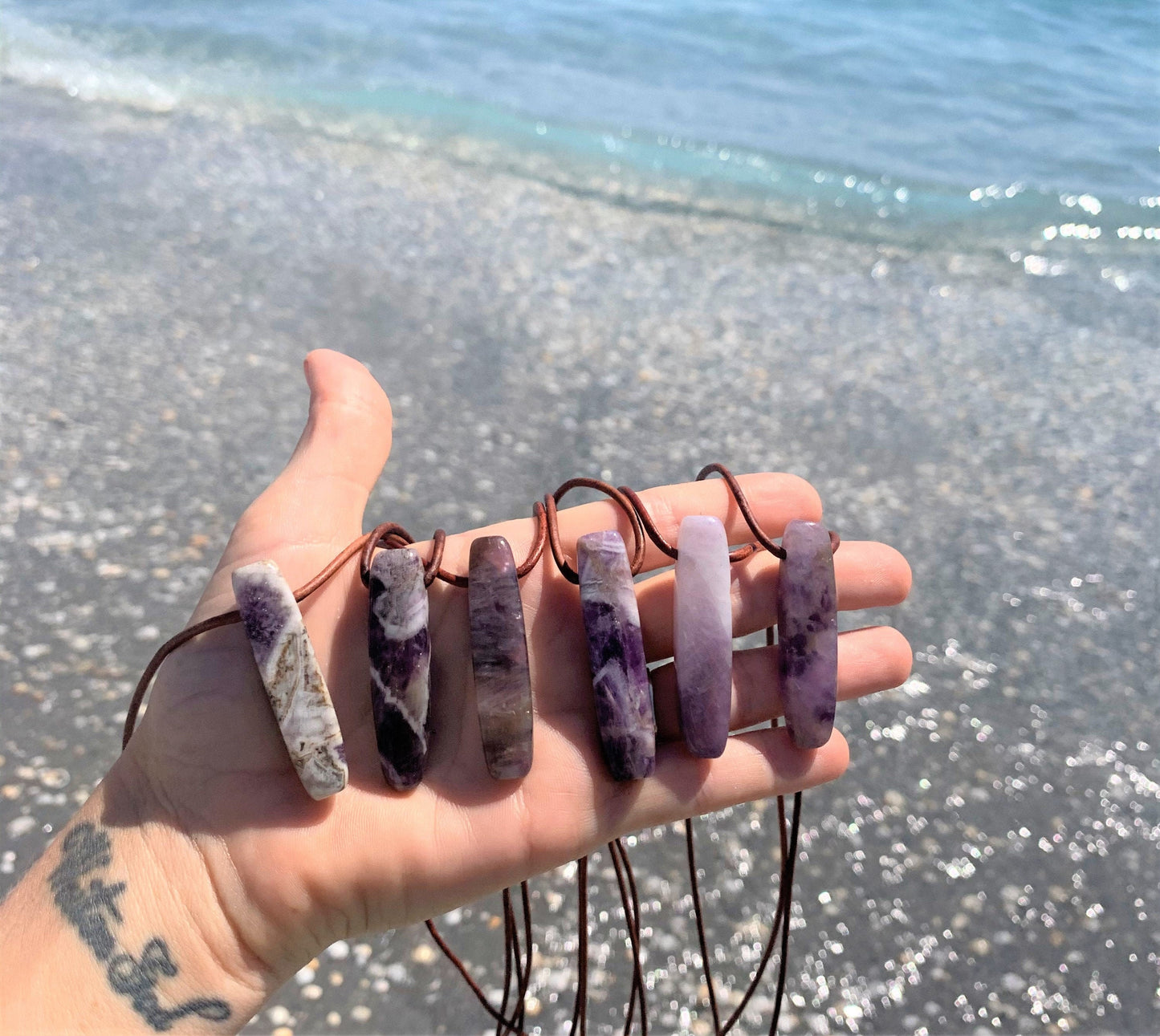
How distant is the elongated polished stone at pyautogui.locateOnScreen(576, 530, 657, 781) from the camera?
137 cm

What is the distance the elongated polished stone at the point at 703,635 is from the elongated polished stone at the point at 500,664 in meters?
0.24

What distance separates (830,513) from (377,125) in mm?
3946

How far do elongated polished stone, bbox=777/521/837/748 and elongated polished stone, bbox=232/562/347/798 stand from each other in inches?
26.2

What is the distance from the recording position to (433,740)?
1431mm

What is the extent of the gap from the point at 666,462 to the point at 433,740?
5.00 feet

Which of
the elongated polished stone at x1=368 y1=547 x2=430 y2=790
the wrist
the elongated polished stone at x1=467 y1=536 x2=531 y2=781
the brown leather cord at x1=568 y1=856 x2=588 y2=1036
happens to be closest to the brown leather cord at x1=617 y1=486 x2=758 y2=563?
the elongated polished stone at x1=467 y1=536 x2=531 y2=781

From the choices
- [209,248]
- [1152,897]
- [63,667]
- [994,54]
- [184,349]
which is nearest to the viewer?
[1152,897]

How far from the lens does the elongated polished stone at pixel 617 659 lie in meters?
1.37

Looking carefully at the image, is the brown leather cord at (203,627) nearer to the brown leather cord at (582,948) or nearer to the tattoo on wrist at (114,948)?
the tattoo on wrist at (114,948)

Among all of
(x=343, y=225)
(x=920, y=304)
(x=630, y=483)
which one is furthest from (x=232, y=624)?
(x=920, y=304)

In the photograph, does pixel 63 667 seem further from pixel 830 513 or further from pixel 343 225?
pixel 343 225

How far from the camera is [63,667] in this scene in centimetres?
208

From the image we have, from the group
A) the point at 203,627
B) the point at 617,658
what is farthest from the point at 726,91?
the point at 203,627

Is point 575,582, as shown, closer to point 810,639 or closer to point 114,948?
point 810,639
